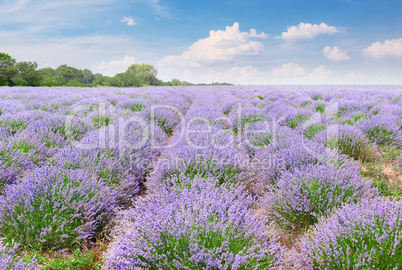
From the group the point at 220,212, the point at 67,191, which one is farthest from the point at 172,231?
the point at 67,191

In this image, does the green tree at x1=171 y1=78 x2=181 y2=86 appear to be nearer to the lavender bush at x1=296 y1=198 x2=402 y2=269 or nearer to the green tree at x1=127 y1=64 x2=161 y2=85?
the green tree at x1=127 y1=64 x2=161 y2=85

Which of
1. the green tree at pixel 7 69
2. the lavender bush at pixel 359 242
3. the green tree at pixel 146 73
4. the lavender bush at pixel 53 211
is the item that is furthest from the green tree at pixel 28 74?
the lavender bush at pixel 359 242

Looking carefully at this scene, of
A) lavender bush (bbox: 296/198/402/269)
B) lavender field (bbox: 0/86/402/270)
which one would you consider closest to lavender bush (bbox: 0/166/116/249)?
lavender field (bbox: 0/86/402/270)

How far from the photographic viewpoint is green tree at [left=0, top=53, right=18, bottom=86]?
2615 cm

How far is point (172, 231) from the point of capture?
145cm

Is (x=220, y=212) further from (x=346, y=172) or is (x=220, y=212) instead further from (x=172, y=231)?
(x=346, y=172)

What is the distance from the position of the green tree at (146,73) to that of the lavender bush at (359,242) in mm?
62830

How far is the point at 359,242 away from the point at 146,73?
6507cm

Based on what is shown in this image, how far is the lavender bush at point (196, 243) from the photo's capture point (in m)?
1.33

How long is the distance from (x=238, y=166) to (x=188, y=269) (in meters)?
1.57

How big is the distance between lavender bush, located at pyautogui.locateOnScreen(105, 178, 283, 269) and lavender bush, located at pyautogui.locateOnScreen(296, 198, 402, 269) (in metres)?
0.26

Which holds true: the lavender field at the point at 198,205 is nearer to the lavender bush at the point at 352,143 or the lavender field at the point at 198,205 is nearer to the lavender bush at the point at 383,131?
the lavender bush at the point at 352,143

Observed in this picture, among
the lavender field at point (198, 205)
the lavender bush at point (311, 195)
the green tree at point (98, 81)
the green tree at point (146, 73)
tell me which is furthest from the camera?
the green tree at point (146, 73)

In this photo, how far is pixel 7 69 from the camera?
1044 inches
